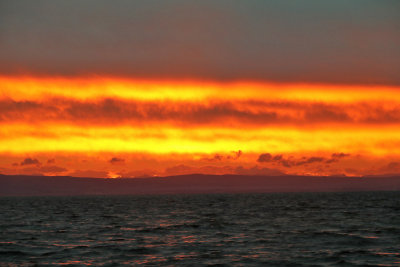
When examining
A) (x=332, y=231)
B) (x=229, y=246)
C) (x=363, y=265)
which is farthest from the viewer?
(x=332, y=231)

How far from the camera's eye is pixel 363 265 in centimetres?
3089

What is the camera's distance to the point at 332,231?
48.4 meters

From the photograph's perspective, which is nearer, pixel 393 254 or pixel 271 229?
pixel 393 254

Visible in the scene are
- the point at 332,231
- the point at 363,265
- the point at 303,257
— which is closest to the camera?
the point at 363,265

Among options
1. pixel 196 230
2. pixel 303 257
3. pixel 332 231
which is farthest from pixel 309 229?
pixel 303 257

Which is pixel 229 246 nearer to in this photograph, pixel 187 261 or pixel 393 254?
pixel 187 261

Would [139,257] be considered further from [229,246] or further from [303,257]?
[303,257]

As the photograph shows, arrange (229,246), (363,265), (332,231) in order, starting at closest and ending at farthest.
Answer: (363,265) → (229,246) → (332,231)

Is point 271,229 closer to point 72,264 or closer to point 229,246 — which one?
point 229,246

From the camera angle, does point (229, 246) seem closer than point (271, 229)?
Yes

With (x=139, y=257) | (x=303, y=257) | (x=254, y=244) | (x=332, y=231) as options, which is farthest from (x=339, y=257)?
(x=332, y=231)

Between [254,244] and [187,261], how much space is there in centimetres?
867

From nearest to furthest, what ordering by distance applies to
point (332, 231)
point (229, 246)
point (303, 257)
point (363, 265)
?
point (363, 265) < point (303, 257) < point (229, 246) < point (332, 231)

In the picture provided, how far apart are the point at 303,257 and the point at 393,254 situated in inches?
235
